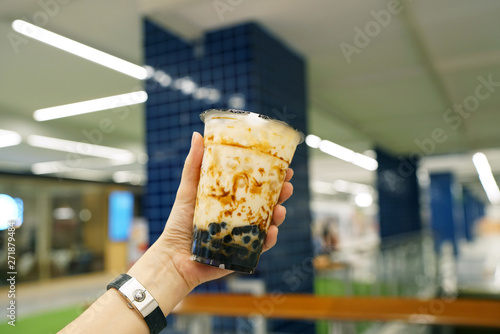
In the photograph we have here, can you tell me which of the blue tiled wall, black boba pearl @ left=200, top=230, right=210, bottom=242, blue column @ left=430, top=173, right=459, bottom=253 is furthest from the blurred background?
blue column @ left=430, top=173, right=459, bottom=253

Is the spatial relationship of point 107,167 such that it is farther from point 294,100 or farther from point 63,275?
point 294,100

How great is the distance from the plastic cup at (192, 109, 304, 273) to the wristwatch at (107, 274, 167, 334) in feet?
0.45

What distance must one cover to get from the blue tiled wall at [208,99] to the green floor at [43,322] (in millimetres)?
3407

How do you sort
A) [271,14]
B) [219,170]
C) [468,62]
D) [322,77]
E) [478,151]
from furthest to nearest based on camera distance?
[478,151] < [322,77] < [468,62] < [271,14] < [219,170]

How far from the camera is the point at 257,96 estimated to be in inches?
113

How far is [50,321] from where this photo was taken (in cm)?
650

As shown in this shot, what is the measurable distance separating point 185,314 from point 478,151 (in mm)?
10024

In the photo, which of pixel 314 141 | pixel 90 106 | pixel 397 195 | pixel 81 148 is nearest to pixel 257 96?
pixel 90 106

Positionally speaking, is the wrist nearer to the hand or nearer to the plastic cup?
the hand

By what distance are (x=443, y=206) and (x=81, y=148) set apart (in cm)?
1327

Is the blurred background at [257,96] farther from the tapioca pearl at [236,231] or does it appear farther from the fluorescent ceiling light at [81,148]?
the tapioca pearl at [236,231]

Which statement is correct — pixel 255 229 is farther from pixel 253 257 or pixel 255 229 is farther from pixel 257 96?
pixel 257 96

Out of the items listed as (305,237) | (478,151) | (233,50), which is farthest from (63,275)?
(478,151)

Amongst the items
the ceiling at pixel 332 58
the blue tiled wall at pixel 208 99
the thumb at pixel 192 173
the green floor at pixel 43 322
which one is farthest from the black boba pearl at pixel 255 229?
the green floor at pixel 43 322
